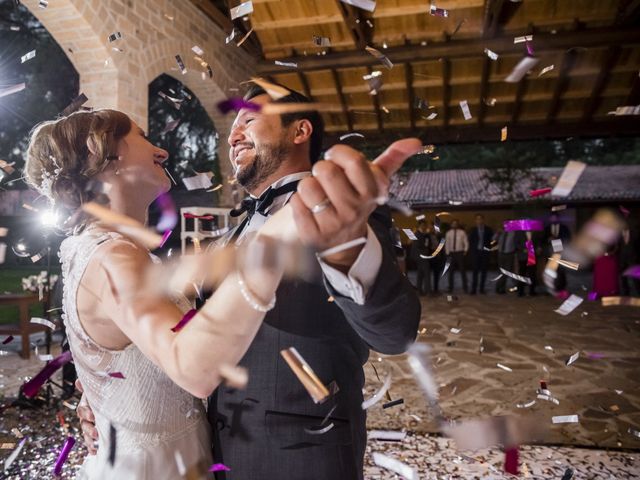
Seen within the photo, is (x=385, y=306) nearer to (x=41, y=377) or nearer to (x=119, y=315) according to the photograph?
(x=119, y=315)

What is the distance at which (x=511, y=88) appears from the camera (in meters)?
8.78

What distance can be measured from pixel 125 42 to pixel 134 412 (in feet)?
15.6

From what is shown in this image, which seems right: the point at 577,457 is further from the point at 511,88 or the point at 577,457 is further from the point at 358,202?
the point at 511,88

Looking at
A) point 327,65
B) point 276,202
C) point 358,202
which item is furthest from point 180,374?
point 327,65

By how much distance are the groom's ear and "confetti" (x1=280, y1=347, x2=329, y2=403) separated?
0.85 meters

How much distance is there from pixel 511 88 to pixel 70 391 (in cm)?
884

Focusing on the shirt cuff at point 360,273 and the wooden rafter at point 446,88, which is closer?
the shirt cuff at point 360,273

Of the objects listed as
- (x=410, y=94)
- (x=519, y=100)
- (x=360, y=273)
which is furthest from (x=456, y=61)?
(x=360, y=273)

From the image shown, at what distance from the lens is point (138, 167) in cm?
144

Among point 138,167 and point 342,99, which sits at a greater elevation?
point 342,99

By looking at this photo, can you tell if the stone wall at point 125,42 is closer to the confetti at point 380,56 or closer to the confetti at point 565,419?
the confetti at point 380,56

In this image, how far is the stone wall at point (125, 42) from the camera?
4422mm

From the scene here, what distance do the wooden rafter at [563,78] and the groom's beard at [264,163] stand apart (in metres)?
7.94

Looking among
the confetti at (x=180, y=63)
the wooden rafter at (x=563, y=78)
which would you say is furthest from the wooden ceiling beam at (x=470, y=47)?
the confetti at (x=180, y=63)
